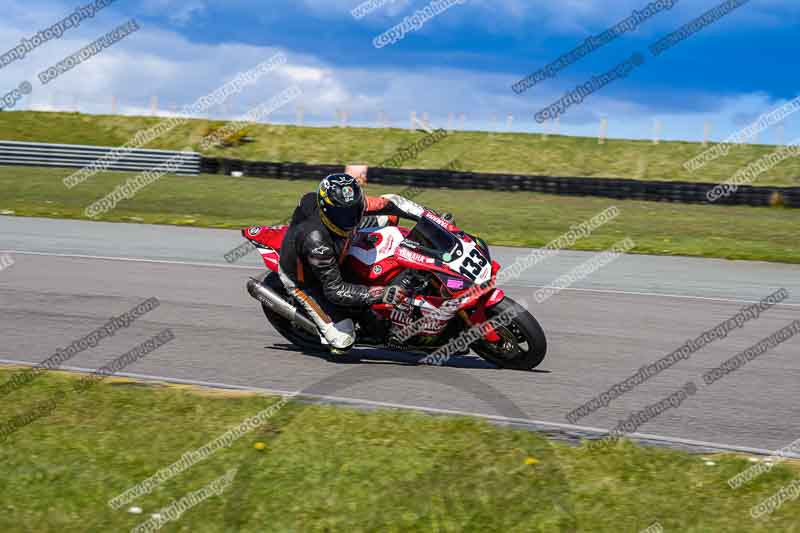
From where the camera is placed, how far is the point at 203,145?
43.4 metres

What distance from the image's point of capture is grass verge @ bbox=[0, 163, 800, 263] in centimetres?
1794

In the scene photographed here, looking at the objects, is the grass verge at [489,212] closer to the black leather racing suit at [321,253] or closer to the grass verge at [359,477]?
the black leather racing suit at [321,253]

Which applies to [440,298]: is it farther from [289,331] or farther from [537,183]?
[537,183]

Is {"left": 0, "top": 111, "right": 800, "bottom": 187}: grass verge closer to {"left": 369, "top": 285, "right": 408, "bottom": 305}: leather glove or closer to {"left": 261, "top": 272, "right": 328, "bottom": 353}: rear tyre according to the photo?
{"left": 261, "top": 272, "right": 328, "bottom": 353}: rear tyre

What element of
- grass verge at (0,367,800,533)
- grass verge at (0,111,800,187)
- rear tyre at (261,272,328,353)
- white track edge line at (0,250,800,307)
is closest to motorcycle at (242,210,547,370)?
rear tyre at (261,272,328,353)

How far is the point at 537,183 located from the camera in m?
28.2

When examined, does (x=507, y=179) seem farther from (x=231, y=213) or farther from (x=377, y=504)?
(x=377, y=504)

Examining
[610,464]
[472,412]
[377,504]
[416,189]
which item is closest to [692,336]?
[472,412]

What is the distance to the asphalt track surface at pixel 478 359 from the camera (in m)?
6.43

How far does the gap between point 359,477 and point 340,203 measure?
2.85 meters

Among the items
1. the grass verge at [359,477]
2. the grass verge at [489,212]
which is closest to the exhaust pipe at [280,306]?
the grass verge at [359,477]

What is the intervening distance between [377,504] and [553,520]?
862mm

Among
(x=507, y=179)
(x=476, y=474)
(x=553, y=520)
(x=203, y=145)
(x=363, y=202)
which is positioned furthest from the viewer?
(x=203, y=145)

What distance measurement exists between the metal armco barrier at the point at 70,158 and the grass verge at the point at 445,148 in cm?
1002
